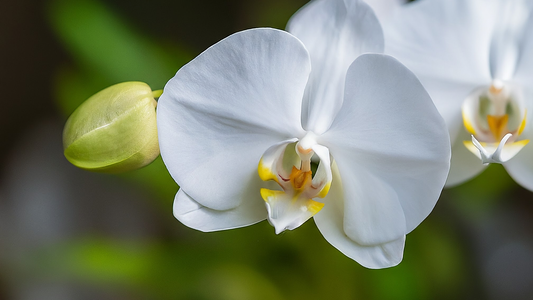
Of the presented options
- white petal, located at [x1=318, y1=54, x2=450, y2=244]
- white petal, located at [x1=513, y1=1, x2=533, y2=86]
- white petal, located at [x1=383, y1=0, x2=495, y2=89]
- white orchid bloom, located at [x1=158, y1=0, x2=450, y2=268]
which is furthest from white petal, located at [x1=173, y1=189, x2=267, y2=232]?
white petal, located at [x1=513, y1=1, x2=533, y2=86]

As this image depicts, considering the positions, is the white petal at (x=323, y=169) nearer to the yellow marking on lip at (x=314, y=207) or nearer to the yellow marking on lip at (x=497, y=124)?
the yellow marking on lip at (x=314, y=207)

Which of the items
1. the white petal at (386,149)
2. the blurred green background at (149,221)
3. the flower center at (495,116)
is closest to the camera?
the white petal at (386,149)

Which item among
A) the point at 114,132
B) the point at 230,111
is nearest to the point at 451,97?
the point at 230,111

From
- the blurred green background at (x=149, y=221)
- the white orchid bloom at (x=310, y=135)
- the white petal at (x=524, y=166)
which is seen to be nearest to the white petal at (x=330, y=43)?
the white orchid bloom at (x=310, y=135)

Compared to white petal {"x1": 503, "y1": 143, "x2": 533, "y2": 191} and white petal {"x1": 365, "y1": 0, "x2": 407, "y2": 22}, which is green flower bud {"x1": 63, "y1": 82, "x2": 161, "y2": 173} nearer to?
white petal {"x1": 365, "y1": 0, "x2": 407, "y2": 22}

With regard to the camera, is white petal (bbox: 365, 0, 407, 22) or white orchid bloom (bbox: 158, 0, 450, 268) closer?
white orchid bloom (bbox: 158, 0, 450, 268)

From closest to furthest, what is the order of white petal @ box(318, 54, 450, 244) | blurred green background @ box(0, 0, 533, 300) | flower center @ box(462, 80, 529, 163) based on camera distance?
1. white petal @ box(318, 54, 450, 244)
2. flower center @ box(462, 80, 529, 163)
3. blurred green background @ box(0, 0, 533, 300)
